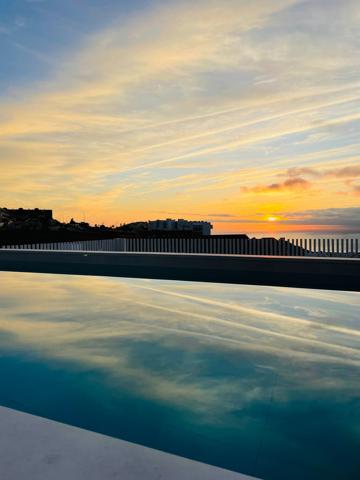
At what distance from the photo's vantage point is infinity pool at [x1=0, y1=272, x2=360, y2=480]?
2.99m

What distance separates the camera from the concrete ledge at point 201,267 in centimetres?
920

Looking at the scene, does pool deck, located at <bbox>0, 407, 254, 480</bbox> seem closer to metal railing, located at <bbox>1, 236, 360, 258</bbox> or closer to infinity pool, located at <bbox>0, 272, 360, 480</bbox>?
infinity pool, located at <bbox>0, 272, 360, 480</bbox>

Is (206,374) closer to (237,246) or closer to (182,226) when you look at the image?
(237,246)

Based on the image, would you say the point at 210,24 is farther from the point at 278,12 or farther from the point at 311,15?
the point at 311,15

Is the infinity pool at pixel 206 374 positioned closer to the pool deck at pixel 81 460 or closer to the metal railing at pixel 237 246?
the pool deck at pixel 81 460

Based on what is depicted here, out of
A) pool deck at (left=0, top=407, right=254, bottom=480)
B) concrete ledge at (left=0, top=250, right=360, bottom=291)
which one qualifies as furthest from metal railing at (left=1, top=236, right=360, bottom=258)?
pool deck at (left=0, top=407, right=254, bottom=480)

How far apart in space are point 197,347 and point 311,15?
8234mm

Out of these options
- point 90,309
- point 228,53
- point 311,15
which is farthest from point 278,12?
point 90,309

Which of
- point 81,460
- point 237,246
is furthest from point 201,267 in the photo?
point 81,460

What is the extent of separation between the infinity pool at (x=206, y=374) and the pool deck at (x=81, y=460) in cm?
115

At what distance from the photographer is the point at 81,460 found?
163cm

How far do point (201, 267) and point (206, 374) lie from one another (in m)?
6.36

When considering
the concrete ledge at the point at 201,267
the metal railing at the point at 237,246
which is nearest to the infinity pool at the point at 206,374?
the concrete ledge at the point at 201,267

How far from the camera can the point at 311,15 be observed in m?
9.59
